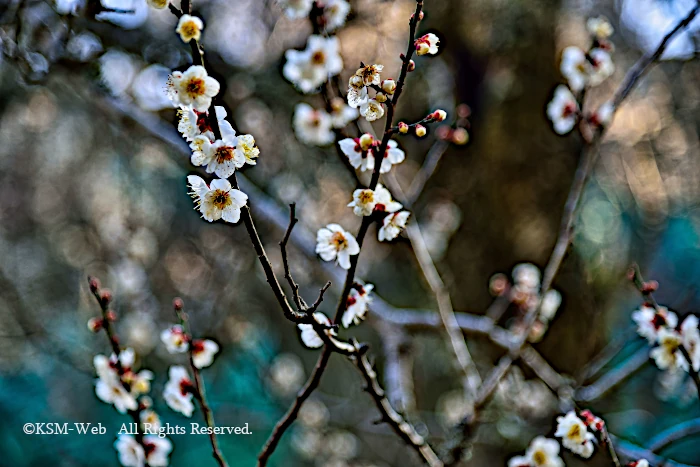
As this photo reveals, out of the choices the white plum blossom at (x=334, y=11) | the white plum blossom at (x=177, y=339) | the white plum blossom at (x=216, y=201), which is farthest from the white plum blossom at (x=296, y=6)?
the white plum blossom at (x=177, y=339)

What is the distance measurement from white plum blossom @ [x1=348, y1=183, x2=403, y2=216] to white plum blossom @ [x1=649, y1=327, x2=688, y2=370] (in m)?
0.71

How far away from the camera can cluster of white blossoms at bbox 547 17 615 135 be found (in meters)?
1.49

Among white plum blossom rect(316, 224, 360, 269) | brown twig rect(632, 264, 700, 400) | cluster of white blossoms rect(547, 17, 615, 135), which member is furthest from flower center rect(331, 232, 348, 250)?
cluster of white blossoms rect(547, 17, 615, 135)

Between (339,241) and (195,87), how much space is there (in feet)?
1.10

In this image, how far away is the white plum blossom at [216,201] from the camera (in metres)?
0.66

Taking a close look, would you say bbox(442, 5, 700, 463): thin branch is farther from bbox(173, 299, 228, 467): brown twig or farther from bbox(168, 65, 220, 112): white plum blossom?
bbox(168, 65, 220, 112): white plum blossom

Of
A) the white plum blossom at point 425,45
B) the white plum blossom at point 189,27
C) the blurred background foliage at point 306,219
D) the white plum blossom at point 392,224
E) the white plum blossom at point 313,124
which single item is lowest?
the blurred background foliage at point 306,219

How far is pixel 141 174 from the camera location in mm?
3725

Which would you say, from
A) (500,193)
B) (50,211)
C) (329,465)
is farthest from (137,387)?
(50,211)

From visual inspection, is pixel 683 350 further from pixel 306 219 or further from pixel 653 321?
pixel 306 219

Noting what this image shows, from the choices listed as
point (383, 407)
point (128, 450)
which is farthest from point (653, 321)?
point (128, 450)

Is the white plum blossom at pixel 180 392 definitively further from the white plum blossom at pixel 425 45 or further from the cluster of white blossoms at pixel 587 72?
the cluster of white blossoms at pixel 587 72

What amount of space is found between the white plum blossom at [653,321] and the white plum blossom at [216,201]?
3.03 ft

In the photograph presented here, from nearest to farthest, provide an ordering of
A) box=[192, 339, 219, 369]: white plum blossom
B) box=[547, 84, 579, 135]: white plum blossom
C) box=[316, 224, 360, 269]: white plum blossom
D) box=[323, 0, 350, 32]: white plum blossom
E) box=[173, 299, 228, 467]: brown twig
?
box=[316, 224, 360, 269]: white plum blossom < box=[173, 299, 228, 467]: brown twig < box=[192, 339, 219, 369]: white plum blossom < box=[323, 0, 350, 32]: white plum blossom < box=[547, 84, 579, 135]: white plum blossom
